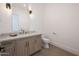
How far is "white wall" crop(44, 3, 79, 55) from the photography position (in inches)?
102

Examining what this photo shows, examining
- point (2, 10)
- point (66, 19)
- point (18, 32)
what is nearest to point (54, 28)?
point (66, 19)

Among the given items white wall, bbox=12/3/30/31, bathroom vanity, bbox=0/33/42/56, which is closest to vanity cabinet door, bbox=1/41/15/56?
bathroom vanity, bbox=0/33/42/56

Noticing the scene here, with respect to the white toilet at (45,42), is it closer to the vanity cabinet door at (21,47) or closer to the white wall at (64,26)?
the white wall at (64,26)

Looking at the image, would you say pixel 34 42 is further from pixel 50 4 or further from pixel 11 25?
pixel 50 4

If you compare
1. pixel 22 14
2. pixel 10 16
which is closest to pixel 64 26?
pixel 22 14

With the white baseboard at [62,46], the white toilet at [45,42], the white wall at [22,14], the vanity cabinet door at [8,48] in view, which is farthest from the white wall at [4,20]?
the white baseboard at [62,46]

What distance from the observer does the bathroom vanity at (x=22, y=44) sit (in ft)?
7.77

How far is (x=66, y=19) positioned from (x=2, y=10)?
141 cm

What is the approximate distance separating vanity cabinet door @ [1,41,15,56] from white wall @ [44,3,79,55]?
770mm

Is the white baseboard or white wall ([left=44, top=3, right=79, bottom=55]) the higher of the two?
white wall ([left=44, top=3, right=79, bottom=55])

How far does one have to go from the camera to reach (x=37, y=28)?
258cm

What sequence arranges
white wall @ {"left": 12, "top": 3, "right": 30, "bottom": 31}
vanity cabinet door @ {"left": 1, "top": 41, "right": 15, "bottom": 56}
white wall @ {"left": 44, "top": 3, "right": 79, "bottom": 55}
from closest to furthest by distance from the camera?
vanity cabinet door @ {"left": 1, "top": 41, "right": 15, "bottom": 56}
white wall @ {"left": 12, "top": 3, "right": 30, "bottom": 31}
white wall @ {"left": 44, "top": 3, "right": 79, "bottom": 55}

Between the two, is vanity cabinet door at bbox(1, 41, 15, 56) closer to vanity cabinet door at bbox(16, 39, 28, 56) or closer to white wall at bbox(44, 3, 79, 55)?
vanity cabinet door at bbox(16, 39, 28, 56)

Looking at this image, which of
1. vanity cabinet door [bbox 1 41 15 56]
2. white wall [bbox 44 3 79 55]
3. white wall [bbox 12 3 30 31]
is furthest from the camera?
white wall [bbox 44 3 79 55]
